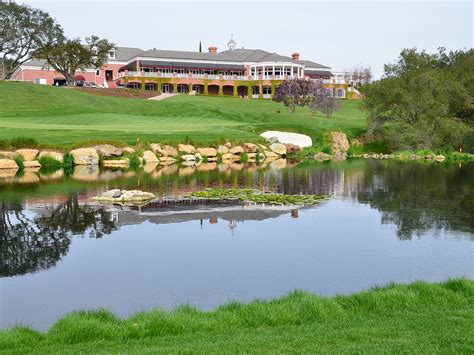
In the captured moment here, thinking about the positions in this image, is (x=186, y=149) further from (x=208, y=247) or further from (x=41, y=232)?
(x=208, y=247)

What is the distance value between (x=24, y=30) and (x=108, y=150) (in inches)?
1592

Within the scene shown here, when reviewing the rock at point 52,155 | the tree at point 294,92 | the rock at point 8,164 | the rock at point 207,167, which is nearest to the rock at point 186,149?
the rock at point 207,167

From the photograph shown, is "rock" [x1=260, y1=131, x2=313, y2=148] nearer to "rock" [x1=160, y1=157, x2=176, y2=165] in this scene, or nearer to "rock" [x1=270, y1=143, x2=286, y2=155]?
"rock" [x1=270, y1=143, x2=286, y2=155]

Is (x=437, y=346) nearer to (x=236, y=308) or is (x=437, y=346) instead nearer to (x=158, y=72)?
(x=236, y=308)

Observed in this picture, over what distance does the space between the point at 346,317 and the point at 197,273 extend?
4.19 m

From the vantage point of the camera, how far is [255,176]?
32188 millimetres

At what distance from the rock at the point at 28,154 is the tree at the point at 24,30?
38871 millimetres

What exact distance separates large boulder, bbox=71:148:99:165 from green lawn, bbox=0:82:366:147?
1301 mm

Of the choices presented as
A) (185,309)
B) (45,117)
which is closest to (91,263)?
(185,309)

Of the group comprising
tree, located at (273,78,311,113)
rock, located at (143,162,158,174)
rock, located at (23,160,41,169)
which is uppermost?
tree, located at (273,78,311,113)

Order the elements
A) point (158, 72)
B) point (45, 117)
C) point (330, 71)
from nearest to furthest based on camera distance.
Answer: point (45, 117)
point (158, 72)
point (330, 71)

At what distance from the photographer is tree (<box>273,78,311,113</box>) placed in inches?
2785

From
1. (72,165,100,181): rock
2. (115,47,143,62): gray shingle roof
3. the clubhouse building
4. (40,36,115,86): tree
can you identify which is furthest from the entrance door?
(72,165,100,181): rock

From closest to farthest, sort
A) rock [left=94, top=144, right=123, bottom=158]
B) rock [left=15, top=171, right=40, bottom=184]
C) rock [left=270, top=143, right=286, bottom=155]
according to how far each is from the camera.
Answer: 1. rock [left=15, top=171, right=40, bottom=184]
2. rock [left=94, top=144, right=123, bottom=158]
3. rock [left=270, top=143, right=286, bottom=155]
